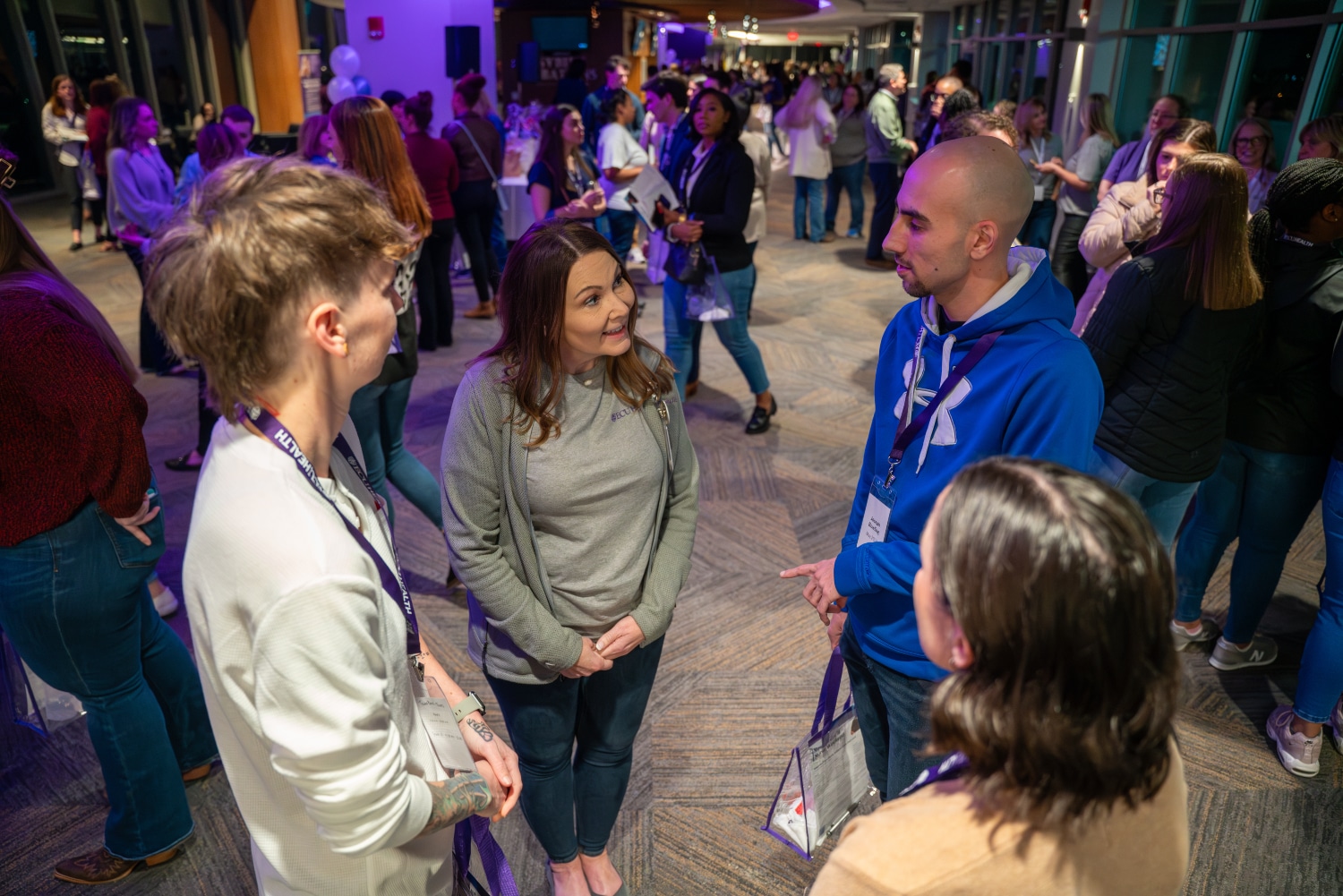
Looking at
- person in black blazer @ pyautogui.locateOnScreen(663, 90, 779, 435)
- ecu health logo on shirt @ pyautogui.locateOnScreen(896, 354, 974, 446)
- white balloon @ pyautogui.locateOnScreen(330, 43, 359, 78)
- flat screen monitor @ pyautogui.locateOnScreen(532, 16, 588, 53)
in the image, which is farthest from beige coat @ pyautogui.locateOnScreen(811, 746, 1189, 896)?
flat screen monitor @ pyautogui.locateOnScreen(532, 16, 588, 53)

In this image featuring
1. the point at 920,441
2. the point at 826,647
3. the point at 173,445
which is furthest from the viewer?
the point at 173,445

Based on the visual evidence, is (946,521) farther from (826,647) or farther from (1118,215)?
(1118,215)

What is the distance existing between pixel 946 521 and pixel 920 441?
74 centimetres

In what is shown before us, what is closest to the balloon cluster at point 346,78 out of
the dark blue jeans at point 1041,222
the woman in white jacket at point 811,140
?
the woman in white jacket at point 811,140

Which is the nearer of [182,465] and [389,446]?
[389,446]

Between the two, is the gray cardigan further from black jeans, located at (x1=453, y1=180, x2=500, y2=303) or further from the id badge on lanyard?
black jeans, located at (x1=453, y1=180, x2=500, y2=303)

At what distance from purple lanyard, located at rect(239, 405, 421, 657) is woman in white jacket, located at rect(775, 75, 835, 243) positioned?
8.08 m

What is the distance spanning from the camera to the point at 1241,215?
2143mm

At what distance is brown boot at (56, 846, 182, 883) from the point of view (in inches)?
77.8

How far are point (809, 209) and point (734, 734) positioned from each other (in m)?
7.31

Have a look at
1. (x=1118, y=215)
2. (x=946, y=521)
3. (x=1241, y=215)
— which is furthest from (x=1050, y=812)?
(x=1118, y=215)

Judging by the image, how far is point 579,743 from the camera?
184 centimetres

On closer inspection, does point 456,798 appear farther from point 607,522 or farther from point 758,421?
point 758,421

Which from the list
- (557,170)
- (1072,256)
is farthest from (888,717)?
(1072,256)
